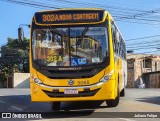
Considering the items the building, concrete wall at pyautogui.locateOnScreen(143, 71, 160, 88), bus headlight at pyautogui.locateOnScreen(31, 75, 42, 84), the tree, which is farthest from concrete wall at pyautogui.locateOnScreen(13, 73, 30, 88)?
bus headlight at pyautogui.locateOnScreen(31, 75, 42, 84)

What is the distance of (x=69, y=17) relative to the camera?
13.0 meters

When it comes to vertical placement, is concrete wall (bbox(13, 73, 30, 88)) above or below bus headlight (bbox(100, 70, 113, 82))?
below

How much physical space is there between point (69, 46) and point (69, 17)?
3.24 feet

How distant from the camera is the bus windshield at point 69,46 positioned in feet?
41.5

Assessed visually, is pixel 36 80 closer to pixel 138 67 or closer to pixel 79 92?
pixel 79 92

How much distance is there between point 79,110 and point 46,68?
2.46 meters


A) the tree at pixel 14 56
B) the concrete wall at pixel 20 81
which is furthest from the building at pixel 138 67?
the tree at pixel 14 56

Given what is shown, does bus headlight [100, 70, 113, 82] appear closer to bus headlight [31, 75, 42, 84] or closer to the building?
bus headlight [31, 75, 42, 84]

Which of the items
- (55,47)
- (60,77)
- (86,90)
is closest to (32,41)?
(55,47)

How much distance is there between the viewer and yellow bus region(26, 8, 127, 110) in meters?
12.4

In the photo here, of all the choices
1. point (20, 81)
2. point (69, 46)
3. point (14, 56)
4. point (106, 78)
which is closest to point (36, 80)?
point (69, 46)

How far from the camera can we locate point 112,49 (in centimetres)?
1295

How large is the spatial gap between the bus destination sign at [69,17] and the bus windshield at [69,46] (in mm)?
269

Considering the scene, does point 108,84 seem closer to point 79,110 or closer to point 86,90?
point 86,90
